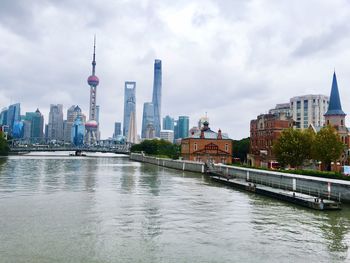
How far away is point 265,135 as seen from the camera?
104 metres

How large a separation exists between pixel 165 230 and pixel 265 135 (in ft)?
263

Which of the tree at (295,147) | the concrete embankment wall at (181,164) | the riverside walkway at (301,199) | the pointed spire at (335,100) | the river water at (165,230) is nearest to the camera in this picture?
the river water at (165,230)

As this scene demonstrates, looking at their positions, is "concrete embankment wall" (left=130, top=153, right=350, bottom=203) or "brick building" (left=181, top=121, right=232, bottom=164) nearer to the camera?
"concrete embankment wall" (left=130, top=153, right=350, bottom=203)

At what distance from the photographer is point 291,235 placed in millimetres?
27109

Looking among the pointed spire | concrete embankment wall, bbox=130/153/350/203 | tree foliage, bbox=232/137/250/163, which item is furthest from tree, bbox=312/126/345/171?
tree foliage, bbox=232/137/250/163

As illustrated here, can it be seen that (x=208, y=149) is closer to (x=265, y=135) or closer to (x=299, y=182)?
(x=265, y=135)

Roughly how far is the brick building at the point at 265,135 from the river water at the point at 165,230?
190 feet

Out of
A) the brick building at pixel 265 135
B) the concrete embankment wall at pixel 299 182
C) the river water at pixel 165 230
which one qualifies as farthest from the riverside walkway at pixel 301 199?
the brick building at pixel 265 135

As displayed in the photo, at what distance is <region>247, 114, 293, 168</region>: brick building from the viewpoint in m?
99.7

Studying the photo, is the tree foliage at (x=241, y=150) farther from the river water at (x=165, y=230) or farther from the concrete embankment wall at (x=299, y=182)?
the river water at (x=165, y=230)

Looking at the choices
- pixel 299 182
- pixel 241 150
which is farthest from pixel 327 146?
pixel 241 150

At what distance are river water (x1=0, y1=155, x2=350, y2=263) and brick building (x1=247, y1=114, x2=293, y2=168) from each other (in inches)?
2279

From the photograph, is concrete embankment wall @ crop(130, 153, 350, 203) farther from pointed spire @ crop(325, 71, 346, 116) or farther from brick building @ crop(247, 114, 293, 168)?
pointed spire @ crop(325, 71, 346, 116)

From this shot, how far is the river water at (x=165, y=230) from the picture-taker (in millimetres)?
22094
